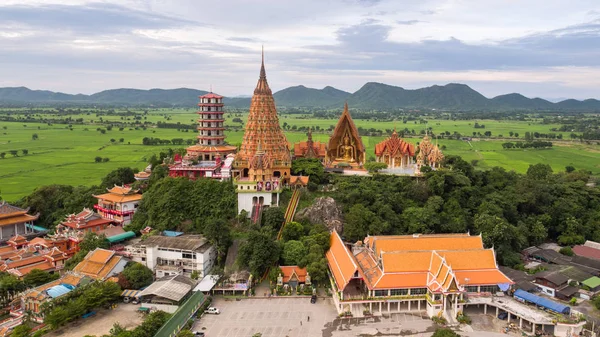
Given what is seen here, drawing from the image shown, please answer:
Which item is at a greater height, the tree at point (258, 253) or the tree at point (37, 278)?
the tree at point (258, 253)

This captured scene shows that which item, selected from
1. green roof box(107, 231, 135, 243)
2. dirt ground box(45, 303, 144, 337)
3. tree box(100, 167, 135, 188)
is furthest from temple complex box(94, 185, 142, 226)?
dirt ground box(45, 303, 144, 337)

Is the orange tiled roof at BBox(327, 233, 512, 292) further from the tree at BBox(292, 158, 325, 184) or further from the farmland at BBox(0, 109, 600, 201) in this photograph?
the farmland at BBox(0, 109, 600, 201)

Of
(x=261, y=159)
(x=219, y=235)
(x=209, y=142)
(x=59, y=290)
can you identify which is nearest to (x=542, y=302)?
(x=219, y=235)

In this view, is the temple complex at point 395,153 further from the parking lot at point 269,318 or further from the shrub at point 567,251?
the parking lot at point 269,318

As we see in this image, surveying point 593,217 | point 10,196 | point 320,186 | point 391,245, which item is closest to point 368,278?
point 391,245

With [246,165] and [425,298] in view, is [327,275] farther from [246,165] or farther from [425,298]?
[246,165]

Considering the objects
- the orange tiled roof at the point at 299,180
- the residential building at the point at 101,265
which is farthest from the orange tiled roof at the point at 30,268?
the orange tiled roof at the point at 299,180

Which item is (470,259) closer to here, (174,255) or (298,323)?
(298,323)
